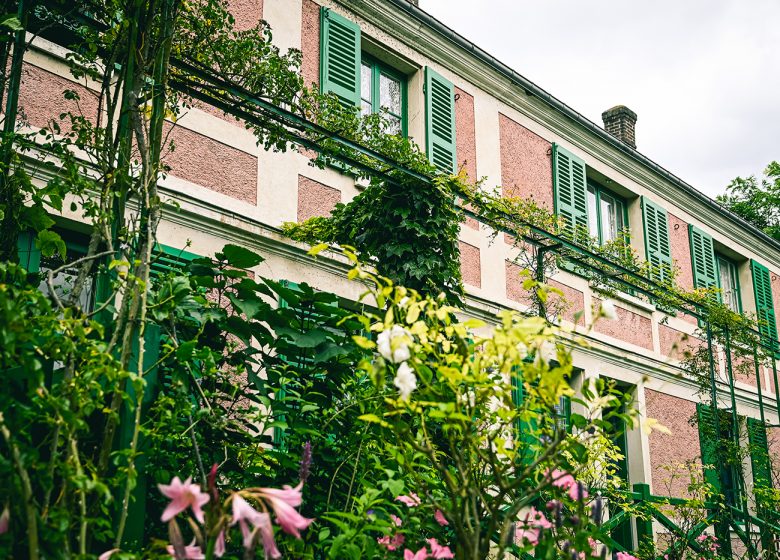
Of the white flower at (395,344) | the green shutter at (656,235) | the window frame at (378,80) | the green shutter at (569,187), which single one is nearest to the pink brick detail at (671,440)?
the green shutter at (656,235)

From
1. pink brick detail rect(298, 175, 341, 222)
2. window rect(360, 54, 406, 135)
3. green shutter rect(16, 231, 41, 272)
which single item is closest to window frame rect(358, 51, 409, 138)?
window rect(360, 54, 406, 135)

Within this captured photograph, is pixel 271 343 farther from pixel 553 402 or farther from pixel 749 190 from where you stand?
pixel 749 190

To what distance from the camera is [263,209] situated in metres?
7.24

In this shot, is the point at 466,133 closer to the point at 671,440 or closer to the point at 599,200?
the point at 599,200

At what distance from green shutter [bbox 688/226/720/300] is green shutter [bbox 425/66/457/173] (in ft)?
21.9

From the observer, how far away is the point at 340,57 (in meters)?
8.29

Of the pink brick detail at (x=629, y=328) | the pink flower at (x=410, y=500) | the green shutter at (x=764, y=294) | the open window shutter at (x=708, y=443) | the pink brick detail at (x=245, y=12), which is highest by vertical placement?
the pink brick detail at (x=245, y=12)

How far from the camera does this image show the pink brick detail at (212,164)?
261 inches

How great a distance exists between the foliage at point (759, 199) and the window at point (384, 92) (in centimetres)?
1562

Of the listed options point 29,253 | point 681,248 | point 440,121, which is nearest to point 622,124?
point 681,248

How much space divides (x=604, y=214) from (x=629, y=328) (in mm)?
2150

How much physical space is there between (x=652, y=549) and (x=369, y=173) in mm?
3769

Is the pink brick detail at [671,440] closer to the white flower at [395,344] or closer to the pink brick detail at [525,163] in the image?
the pink brick detail at [525,163]

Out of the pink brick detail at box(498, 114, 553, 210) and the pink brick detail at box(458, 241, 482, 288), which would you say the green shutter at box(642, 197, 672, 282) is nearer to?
the pink brick detail at box(498, 114, 553, 210)
